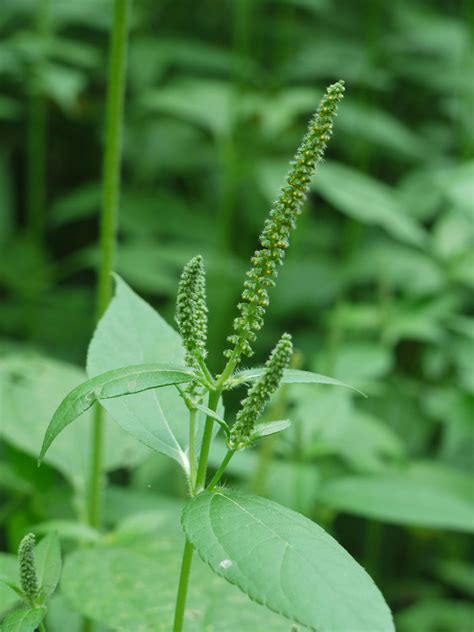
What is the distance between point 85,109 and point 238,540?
8.59ft

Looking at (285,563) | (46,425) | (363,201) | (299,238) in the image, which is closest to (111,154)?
(46,425)

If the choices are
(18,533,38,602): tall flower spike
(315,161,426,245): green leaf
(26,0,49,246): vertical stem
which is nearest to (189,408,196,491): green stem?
(18,533,38,602): tall flower spike

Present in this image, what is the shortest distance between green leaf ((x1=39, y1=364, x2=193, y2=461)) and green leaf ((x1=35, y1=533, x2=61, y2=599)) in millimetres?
151

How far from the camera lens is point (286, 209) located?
605 mm

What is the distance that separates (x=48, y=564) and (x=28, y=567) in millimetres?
70

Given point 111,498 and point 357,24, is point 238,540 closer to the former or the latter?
point 111,498

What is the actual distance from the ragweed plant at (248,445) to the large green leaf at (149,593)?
0.35 m

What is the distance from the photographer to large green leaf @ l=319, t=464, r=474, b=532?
1.63 meters

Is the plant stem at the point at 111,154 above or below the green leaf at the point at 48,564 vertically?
above

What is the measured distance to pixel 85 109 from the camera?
301 cm

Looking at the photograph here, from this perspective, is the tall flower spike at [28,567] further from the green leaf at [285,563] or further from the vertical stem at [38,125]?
the vertical stem at [38,125]

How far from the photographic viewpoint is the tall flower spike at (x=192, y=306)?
639 millimetres

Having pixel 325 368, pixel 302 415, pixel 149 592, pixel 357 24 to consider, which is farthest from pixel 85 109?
pixel 149 592

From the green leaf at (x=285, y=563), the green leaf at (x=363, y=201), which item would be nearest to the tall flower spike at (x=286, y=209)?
the green leaf at (x=285, y=563)
